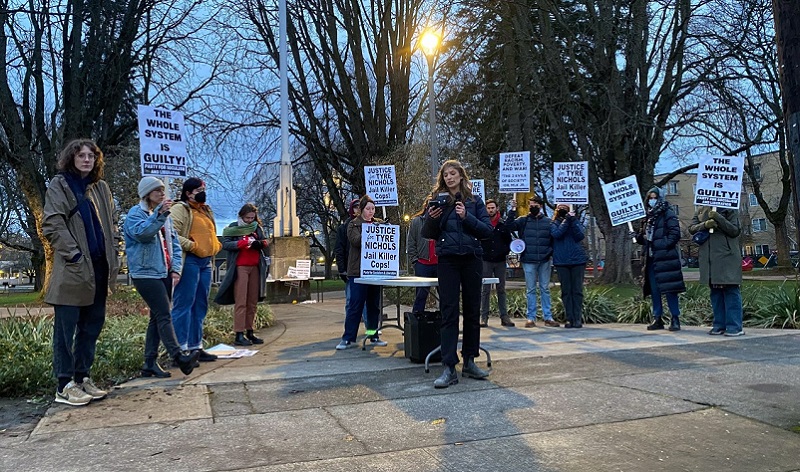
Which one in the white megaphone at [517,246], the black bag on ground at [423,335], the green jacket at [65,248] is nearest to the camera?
the green jacket at [65,248]

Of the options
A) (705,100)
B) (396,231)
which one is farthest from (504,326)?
(705,100)

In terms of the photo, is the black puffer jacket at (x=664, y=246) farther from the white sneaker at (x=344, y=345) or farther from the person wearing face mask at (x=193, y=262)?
the person wearing face mask at (x=193, y=262)

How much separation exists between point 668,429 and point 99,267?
14.4 ft

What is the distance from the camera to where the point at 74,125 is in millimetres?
17422

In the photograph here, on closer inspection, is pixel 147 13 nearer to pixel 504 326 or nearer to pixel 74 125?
pixel 74 125

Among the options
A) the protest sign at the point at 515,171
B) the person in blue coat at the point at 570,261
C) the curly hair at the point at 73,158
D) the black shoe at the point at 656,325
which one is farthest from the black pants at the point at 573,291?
the curly hair at the point at 73,158

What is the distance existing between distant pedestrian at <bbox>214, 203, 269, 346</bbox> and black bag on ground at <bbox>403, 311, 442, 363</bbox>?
2.54 meters

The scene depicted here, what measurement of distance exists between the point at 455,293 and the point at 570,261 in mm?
4568

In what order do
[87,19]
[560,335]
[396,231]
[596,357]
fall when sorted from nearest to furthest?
[596,357]
[396,231]
[560,335]
[87,19]

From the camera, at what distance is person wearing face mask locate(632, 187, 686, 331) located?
859cm

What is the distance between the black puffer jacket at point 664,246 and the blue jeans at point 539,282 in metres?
1.50

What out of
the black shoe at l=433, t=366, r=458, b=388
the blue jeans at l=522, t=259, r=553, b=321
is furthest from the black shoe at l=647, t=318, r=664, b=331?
the black shoe at l=433, t=366, r=458, b=388

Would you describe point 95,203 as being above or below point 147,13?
below

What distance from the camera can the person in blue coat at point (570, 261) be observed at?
9.45m
